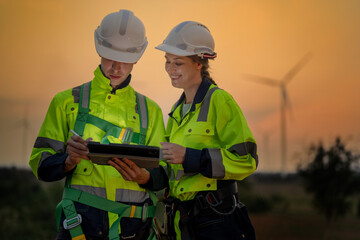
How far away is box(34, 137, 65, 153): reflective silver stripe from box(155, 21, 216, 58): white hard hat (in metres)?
1.68

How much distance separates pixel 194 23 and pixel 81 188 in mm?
2465

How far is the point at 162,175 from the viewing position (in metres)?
6.38

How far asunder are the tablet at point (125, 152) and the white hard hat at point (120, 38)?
1422 mm

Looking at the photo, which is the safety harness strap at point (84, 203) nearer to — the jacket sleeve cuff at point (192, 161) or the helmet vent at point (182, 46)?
the jacket sleeve cuff at point (192, 161)

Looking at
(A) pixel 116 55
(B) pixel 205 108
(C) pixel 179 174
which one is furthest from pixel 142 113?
(C) pixel 179 174

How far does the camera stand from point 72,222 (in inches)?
234

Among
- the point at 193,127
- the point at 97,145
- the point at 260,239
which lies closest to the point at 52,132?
the point at 97,145

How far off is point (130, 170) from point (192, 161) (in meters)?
0.69

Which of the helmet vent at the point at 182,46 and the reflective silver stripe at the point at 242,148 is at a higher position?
the helmet vent at the point at 182,46

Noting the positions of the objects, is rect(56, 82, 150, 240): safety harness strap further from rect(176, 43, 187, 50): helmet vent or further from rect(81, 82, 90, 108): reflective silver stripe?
rect(176, 43, 187, 50): helmet vent

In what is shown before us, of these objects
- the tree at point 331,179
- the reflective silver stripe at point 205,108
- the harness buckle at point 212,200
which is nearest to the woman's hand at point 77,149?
the reflective silver stripe at point 205,108

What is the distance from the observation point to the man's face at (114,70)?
6.34 meters

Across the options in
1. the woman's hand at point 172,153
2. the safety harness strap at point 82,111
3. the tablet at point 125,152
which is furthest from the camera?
the safety harness strap at point 82,111

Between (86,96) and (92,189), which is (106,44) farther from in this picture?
(92,189)
